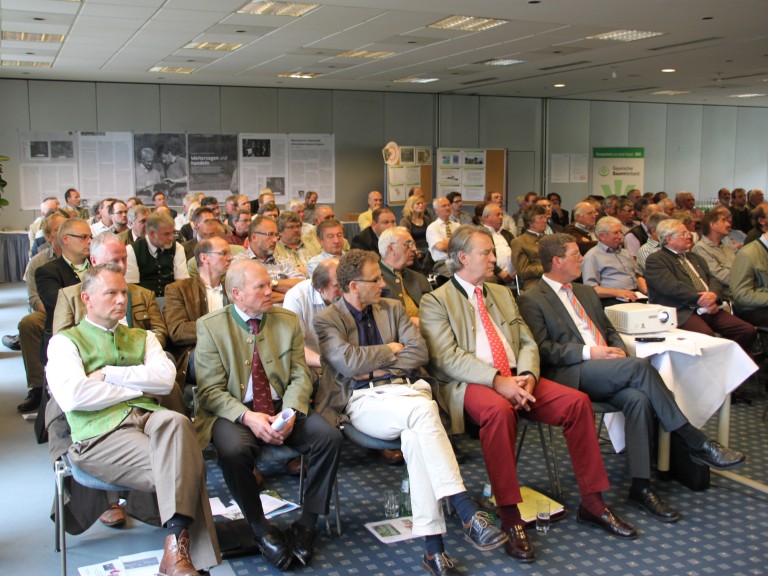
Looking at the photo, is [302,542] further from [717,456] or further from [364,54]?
[364,54]

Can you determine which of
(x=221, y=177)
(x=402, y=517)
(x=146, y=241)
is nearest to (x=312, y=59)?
(x=221, y=177)

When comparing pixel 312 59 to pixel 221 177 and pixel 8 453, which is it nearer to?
pixel 221 177

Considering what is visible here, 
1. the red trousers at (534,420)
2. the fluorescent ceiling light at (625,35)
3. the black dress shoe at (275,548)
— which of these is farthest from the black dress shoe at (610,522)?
the fluorescent ceiling light at (625,35)

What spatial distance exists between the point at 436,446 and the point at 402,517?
26.5 inches

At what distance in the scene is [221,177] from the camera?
1446 centimetres

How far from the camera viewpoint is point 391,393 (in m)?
3.60

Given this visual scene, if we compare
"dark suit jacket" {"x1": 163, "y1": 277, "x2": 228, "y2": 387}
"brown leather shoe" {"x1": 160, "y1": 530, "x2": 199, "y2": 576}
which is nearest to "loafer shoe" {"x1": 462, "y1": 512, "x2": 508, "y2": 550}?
"brown leather shoe" {"x1": 160, "y1": 530, "x2": 199, "y2": 576}

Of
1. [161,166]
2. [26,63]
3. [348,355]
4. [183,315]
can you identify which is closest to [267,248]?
[183,315]

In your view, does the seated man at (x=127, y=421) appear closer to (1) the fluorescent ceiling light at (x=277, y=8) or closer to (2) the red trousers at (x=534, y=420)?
(2) the red trousers at (x=534, y=420)

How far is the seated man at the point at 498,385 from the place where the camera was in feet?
11.6

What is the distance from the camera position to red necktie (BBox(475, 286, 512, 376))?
395cm

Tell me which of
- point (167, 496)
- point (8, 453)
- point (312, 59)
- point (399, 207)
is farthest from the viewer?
point (399, 207)

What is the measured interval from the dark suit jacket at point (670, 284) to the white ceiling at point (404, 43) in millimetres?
2840

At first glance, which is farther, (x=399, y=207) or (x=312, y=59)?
(x=399, y=207)
